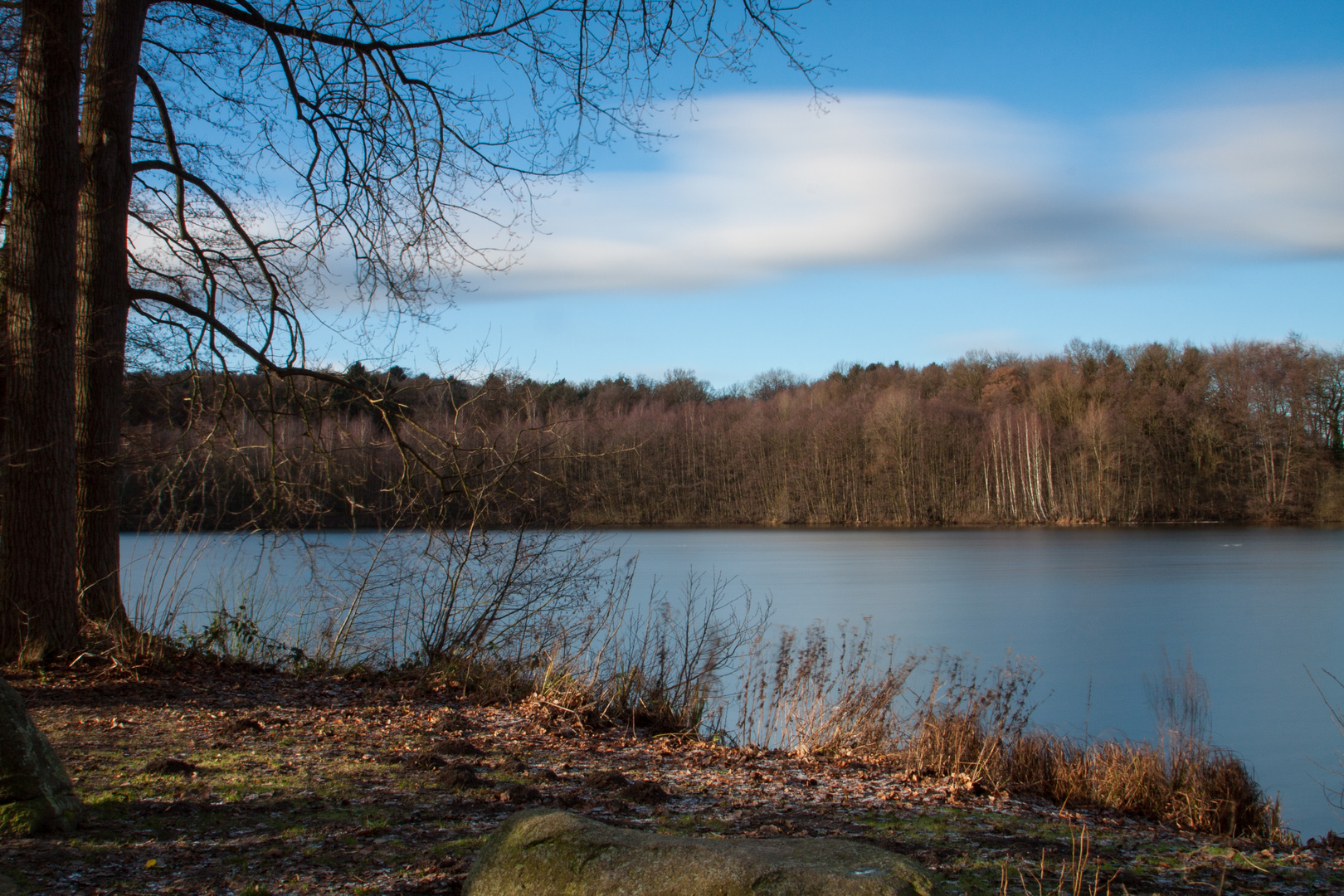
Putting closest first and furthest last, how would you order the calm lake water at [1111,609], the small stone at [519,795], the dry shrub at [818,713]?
the small stone at [519,795] → the dry shrub at [818,713] → the calm lake water at [1111,609]

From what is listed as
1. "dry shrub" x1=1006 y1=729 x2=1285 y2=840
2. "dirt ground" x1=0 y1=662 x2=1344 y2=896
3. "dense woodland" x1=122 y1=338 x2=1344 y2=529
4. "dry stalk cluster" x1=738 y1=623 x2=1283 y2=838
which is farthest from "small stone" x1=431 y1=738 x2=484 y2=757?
"dense woodland" x1=122 y1=338 x2=1344 y2=529

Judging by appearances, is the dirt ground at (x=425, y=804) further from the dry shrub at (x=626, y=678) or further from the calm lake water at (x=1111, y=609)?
the calm lake water at (x=1111, y=609)

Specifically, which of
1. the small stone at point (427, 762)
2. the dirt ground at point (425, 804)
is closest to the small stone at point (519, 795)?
the dirt ground at point (425, 804)

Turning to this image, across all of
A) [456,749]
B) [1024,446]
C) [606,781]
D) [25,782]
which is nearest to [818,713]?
[606,781]

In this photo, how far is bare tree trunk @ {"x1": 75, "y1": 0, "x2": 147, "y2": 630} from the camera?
6613mm

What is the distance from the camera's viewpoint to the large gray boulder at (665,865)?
86.8 inches

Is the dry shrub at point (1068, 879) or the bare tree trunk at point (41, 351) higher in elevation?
the bare tree trunk at point (41, 351)

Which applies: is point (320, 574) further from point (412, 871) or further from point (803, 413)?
point (803, 413)

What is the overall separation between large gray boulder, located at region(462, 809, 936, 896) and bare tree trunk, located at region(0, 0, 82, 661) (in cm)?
507

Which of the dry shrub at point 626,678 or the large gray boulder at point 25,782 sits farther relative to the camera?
the dry shrub at point 626,678

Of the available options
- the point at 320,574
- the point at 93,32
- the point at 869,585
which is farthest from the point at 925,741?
the point at 869,585

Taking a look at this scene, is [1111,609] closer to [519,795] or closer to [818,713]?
[818,713]

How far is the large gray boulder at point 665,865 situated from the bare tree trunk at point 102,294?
211 inches

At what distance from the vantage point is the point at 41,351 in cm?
607
